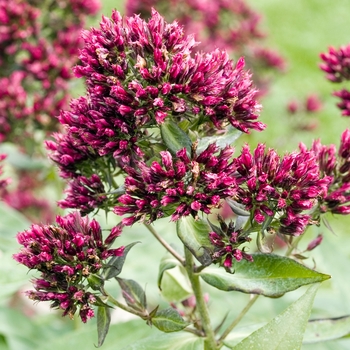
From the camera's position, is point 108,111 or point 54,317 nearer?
point 108,111

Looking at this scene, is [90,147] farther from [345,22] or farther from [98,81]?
[345,22]

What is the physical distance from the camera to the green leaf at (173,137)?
6.51ft

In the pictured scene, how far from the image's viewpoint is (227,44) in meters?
5.52

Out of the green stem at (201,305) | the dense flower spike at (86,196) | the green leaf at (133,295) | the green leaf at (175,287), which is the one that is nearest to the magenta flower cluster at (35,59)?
the green leaf at (175,287)

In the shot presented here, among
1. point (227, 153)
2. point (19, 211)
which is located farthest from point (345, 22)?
point (227, 153)

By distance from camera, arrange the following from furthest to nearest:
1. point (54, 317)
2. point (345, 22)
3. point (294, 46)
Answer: point (345, 22) → point (294, 46) → point (54, 317)

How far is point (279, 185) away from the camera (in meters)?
2.02

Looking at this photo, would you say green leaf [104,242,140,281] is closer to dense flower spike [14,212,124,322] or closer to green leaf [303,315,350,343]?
dense flower spike [14,212,124,322]

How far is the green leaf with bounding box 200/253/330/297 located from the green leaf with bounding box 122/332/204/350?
285 mm

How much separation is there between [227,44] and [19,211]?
2366 mm

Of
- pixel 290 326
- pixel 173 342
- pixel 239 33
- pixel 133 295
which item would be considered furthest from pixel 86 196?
pixel 239 33

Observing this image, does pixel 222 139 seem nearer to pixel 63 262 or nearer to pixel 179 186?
pixel 179 186

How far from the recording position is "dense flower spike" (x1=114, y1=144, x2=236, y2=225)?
1.93m

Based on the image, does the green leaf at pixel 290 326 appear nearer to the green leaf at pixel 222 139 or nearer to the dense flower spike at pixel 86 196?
the green leaf at pixel 222 139
